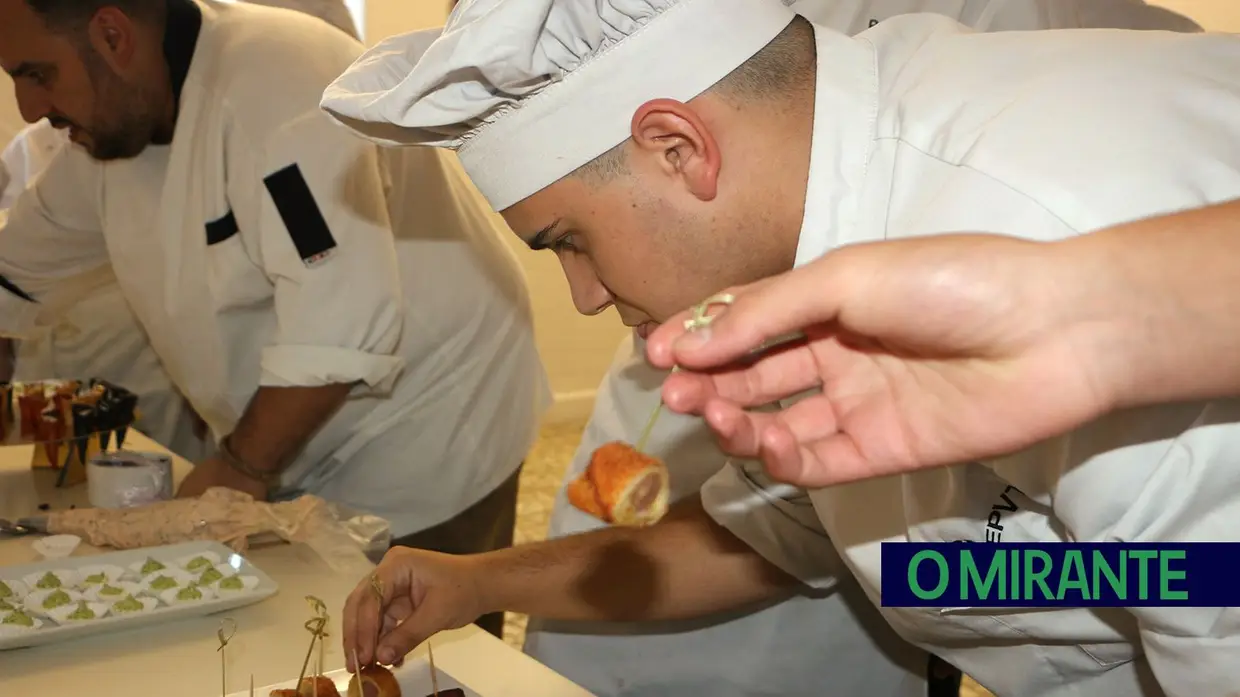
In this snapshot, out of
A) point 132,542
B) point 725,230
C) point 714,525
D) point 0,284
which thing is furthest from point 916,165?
point 0,284

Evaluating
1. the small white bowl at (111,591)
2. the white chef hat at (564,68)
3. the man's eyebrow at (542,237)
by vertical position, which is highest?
the white chef hat at (564,68)

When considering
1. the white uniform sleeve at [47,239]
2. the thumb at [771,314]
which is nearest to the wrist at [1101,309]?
the thumb at [771,314]

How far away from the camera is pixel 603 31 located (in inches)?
45.0

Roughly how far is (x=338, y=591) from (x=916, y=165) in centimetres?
106

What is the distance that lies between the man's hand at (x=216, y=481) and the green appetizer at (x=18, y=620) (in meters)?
0.59

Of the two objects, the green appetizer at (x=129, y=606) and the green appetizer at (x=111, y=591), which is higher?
the green appetizer at (x=111, y=591)

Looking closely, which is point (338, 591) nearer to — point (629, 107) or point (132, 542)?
point (132, 542)

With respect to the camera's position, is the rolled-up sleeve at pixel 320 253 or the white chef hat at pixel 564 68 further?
the rolled-up sleeve at pixel 320 253

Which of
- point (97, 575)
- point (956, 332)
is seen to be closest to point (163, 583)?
point (97, 575)

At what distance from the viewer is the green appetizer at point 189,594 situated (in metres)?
1.61

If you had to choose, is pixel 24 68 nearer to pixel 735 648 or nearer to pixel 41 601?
pixel 41 601

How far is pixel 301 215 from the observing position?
82.6 inches

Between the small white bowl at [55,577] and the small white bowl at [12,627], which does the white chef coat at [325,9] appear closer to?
the small white bowl at [55,577]

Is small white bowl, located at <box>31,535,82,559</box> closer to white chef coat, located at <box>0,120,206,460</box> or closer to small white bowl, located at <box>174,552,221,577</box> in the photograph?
small white bowl, located at <box>174,552,221,577</box>
